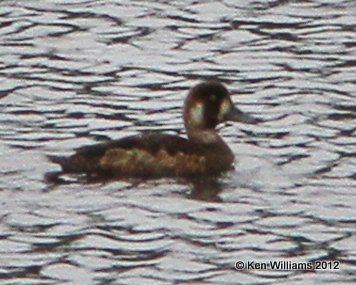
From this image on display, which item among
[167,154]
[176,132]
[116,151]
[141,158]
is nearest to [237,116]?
[176,132]

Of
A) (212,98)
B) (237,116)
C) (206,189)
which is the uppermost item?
(212,98)

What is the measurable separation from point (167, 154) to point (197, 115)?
0.67m

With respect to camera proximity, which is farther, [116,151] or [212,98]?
[212,98]

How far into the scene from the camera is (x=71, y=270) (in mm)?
14039

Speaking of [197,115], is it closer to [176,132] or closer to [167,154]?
[176,132]

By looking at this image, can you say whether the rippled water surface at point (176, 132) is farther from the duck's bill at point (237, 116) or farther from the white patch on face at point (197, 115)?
the white patch on face at point (197, 115)

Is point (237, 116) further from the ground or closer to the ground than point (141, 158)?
further from the ground

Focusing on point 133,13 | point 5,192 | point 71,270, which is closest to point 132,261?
point 71,270

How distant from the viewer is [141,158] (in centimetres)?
1605

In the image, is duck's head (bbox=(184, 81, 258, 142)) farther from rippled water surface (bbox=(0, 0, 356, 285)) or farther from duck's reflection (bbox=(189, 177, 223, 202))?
duck's reflection (bbox=(189, 177, 223, 202))

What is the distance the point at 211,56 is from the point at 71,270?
190 inches

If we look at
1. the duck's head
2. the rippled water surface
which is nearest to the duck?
the duck's head

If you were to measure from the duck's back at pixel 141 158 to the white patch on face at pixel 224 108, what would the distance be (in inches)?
21.6

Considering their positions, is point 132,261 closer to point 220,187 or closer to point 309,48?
point 220,187
